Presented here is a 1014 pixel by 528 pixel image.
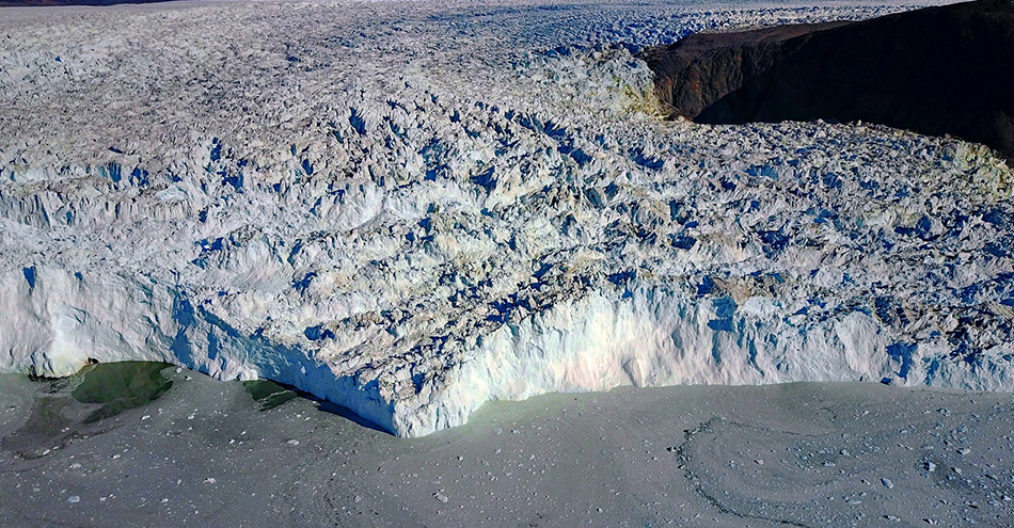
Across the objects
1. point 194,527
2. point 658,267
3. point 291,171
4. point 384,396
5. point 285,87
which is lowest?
point 194,527

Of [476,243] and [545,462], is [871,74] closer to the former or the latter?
[476,243]

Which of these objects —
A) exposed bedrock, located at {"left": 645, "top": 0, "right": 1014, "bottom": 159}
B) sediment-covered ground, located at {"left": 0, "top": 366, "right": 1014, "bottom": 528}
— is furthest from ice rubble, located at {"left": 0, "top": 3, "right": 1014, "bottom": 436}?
exposed bedrock, located at {"left": 645, "top": 0, "right": 1014, "bottom": 159}

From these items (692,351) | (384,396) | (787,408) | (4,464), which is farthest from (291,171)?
(787,408)

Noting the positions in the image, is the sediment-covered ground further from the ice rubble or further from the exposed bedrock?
the exposed bedrock

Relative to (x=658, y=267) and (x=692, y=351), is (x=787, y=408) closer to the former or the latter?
(x=692, y=351)

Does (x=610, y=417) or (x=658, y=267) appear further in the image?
(x=658, y=267)

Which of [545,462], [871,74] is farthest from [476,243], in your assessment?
[871,74]

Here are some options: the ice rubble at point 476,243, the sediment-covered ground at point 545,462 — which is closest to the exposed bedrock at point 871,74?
the ice rubble at point 476,243
